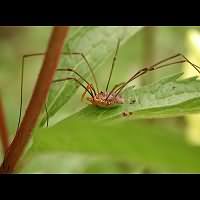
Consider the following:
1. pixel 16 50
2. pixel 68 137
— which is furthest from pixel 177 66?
pixel 68 137

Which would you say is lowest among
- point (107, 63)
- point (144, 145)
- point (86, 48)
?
point (144, 145)

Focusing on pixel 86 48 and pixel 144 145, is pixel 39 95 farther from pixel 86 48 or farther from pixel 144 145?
pixel 86 48

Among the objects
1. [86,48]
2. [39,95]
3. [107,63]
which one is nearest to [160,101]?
[39,95]

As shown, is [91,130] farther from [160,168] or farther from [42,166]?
[42,166]

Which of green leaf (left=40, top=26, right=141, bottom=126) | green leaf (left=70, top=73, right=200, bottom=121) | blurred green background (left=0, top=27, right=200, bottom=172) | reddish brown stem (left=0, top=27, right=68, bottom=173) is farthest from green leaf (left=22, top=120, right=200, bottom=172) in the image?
blurred green background (left=0, top=27, right=200, bottom=172)

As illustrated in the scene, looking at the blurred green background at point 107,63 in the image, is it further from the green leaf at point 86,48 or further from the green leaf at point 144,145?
the green leaf at point 144,145

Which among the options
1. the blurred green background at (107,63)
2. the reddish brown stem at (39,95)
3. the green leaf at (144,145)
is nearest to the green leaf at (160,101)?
the reddish brown stem at (39,95)

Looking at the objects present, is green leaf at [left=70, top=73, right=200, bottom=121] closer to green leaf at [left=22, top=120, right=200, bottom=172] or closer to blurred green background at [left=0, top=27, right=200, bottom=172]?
green leaf at [left=22, top=120, right=200, bottom=172]
